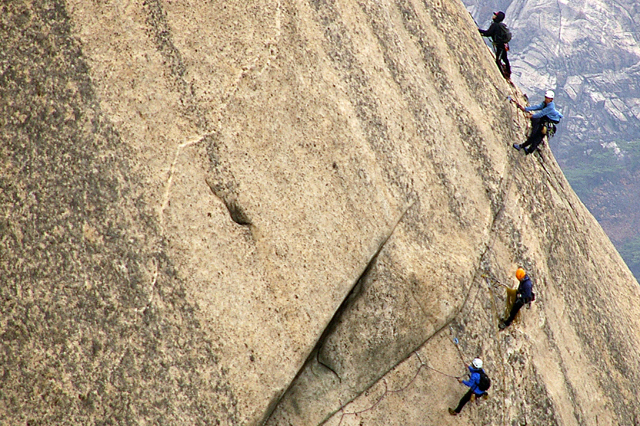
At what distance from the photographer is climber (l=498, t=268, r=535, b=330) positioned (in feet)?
31.9

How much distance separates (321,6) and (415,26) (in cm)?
294

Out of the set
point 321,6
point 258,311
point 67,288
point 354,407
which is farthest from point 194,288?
point 321,6

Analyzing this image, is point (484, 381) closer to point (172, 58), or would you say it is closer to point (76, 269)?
point (76, 269)

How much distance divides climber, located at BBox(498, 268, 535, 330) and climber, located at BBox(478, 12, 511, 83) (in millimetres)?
6148

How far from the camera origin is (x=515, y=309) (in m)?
9.89

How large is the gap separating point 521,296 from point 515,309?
33 cm

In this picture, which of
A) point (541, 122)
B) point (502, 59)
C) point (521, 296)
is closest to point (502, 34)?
point (502, 59)

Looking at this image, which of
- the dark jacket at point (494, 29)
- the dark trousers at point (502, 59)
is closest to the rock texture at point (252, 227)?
the dark jacket at point (494, 29)

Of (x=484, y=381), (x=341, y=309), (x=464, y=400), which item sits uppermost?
(x=341, y=309)

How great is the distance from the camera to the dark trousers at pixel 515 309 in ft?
32.1

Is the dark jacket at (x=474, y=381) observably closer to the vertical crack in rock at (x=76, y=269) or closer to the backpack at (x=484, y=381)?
the backpack at (x=484, y=381)

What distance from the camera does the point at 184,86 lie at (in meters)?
7.48

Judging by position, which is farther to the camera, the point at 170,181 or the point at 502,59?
the point at 502,59

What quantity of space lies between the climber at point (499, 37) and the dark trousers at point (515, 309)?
6.64 metres
